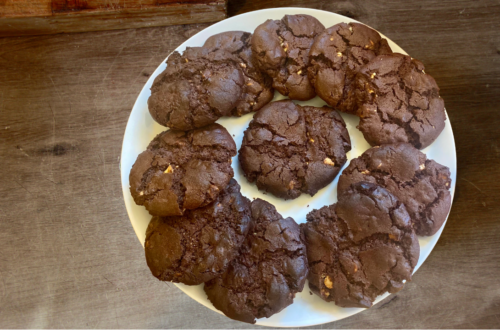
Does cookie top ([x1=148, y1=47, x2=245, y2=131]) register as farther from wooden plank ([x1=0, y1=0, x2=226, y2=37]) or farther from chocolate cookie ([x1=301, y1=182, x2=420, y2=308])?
chocolate cookie ([x1=301, y1=182, x2=420, y2=308])

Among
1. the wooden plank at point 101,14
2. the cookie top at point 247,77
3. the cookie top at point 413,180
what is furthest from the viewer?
the wooden plank at point 101,14

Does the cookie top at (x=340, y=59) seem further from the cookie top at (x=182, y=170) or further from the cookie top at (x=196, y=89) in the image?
the cookie top at (x=182, y=170)

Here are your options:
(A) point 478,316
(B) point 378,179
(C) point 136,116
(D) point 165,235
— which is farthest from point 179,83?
(A) point 478,316

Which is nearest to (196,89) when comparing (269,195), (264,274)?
(269,195)

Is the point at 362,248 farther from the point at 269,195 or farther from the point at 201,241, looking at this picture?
the point at 201,241

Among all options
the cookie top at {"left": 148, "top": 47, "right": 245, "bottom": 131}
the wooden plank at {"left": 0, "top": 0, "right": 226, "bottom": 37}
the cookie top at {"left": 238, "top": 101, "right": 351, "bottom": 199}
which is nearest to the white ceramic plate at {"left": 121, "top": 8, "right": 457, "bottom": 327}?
the cookie top at {"left": 238, "top": 101, "right": 351, "bottom": 199}

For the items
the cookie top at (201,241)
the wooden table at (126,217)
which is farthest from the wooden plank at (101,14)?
the cookie top at (201,241)

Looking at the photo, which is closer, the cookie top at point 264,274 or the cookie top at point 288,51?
the cookie top at point 264,274
